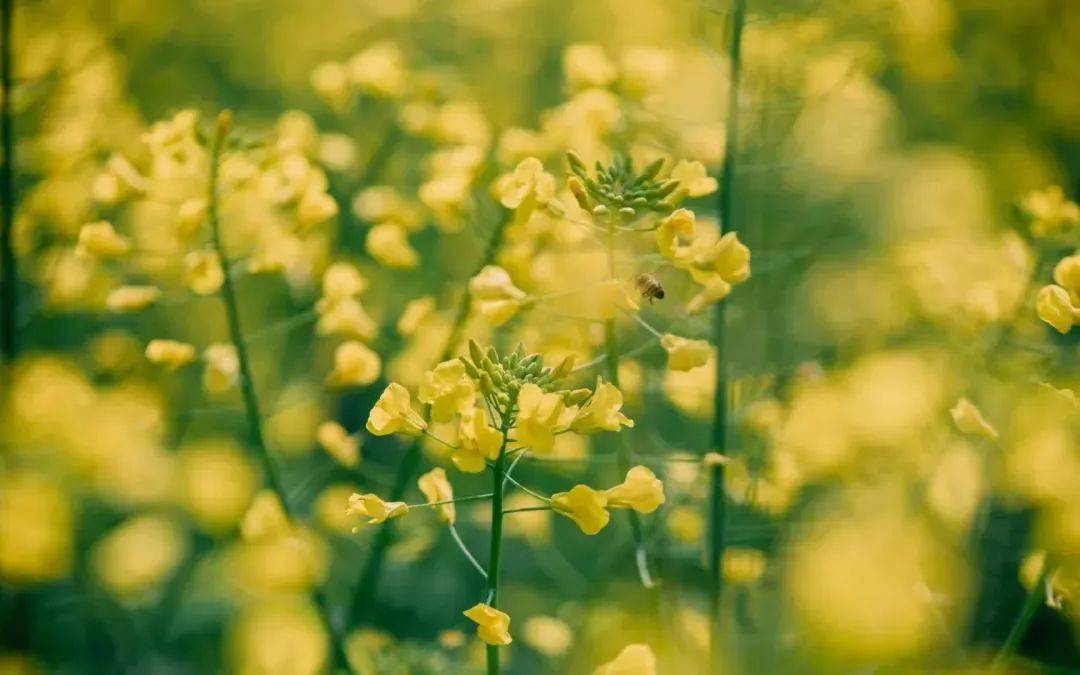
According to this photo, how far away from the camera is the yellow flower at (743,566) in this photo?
96cm

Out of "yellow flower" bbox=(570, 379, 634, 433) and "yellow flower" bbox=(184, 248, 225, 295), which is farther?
"yellow flower" bbox=(184, 248, 225, 295)

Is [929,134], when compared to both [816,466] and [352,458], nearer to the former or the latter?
[816,466]

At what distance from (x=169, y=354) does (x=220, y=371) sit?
0.15ft

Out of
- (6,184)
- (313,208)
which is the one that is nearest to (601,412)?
(313,208)

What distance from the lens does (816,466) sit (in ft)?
3.28

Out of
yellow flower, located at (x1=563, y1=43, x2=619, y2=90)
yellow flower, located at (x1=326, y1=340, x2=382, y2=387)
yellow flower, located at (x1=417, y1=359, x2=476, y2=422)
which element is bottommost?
yellow flower, located at (x1=326, y1=340, x2=382, y2=387)

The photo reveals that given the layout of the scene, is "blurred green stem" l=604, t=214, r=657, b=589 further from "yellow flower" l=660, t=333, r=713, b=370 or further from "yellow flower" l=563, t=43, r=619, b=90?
"yellow flower" l=563, t=43, r=619, b=90

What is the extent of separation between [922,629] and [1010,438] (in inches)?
10.8

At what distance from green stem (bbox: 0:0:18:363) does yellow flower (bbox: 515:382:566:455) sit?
75 cm

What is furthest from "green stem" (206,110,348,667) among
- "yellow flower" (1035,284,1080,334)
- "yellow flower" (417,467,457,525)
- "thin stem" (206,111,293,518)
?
"yellow flower" (1035,284,1080,334)

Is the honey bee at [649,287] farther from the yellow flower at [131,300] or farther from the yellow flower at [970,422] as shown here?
the yellow flower at [131,300]

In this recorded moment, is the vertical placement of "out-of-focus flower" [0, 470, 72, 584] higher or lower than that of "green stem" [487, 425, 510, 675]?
lower

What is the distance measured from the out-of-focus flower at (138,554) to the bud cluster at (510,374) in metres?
0.89

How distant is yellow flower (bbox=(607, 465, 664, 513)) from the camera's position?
2.04ft
